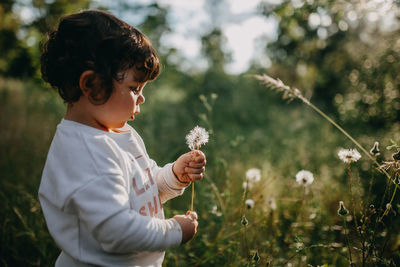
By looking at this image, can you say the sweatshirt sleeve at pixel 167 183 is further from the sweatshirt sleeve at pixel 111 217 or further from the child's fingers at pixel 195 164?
the sweatshirt sleeve at pixel 111 217

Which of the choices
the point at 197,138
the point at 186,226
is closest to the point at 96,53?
the point at 197,138

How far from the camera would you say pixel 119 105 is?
1.11 meters

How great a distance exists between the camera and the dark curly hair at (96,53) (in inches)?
42.5

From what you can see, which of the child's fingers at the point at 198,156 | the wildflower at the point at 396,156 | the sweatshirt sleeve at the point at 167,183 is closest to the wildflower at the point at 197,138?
the child's fingers at the point at 198,156

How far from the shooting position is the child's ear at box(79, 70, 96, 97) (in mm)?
1051

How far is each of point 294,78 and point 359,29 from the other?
16.2ft

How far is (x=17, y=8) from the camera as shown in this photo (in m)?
12.2

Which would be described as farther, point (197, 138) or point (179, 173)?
point (179, 173)

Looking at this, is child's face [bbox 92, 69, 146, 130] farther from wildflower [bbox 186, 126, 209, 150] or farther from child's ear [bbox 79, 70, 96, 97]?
wildflower [bbox 186, 126, 209, 150]

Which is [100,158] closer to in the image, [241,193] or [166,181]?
[166,181]

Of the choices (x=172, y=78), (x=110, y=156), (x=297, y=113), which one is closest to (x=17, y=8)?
(x=172, y=78)

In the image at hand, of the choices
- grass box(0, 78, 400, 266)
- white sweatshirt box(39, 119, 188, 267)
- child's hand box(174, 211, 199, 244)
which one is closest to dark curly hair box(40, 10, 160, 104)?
white sweatshirt box(39, 119, 188, 267)

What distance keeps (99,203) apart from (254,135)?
4.77 meters

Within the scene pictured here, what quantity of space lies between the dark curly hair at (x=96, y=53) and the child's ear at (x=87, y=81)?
15 mm
